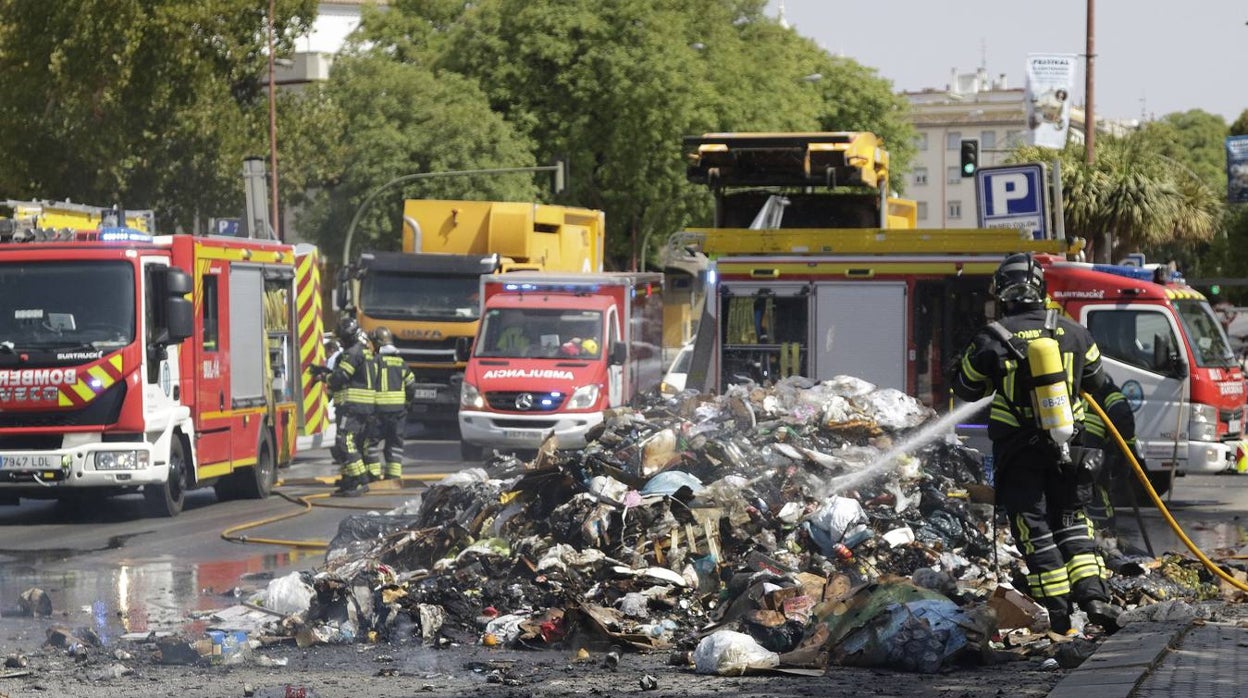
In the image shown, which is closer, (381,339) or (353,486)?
(353,486)

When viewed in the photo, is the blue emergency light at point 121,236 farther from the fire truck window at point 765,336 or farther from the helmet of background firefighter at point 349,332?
the fire truck window at point 765,336

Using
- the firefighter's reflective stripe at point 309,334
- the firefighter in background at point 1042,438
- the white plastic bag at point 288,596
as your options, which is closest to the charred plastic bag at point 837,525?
the firefighter in background at point 1042,438

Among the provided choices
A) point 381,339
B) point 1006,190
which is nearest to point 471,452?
point 381,339

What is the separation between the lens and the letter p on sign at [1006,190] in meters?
19.0

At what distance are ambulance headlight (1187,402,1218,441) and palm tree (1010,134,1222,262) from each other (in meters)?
18.0

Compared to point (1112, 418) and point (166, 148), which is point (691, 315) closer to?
point (166, 148)

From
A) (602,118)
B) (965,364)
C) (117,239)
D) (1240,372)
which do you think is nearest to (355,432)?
(117,239)

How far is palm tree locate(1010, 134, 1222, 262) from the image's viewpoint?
34.3m

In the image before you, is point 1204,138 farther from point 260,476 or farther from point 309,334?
point 260,476

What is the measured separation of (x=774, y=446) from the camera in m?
12.4

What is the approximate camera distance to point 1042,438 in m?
8.05

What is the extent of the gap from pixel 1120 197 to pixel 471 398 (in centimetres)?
1823

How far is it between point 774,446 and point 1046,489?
171 inches

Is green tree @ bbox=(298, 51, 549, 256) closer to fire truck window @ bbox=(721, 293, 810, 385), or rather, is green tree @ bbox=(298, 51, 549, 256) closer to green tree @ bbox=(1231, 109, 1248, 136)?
fire truck window @ bbox=(721, 293, 810, 385)
